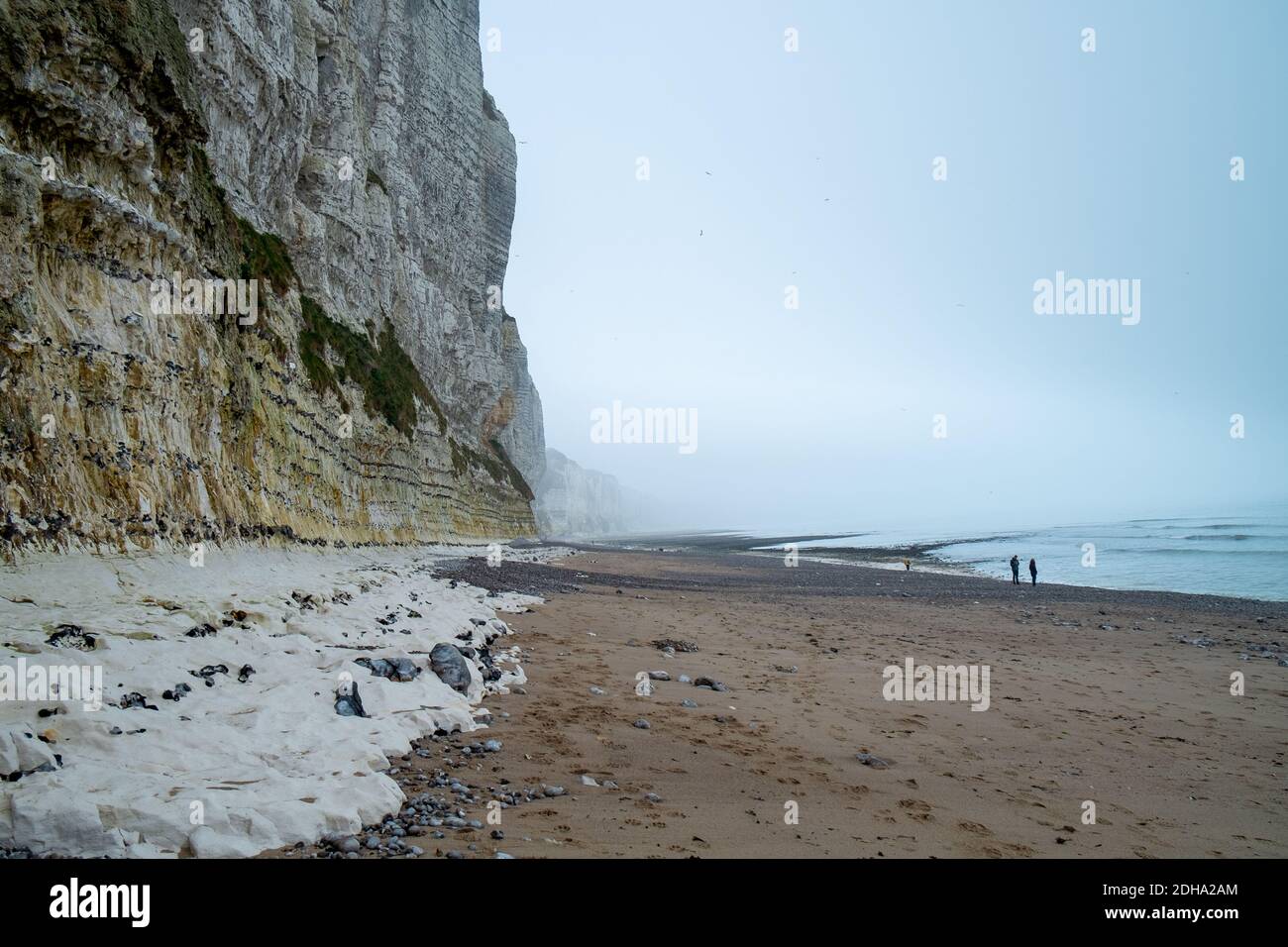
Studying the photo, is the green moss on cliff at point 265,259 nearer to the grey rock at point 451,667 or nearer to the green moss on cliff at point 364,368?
the green moss on cliff at point 364,368

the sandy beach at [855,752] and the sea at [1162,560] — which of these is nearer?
the sandy beach at [855,752]

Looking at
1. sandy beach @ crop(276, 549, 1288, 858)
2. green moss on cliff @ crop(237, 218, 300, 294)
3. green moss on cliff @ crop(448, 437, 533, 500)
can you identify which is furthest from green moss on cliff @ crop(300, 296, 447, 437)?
sandy beach @ crop(276, 549, 1288, 858)

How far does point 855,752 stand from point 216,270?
15021 mm

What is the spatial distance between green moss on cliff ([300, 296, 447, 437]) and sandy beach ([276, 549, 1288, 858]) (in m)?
14.3

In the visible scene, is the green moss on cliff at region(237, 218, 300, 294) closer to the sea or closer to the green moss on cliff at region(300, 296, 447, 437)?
the green moss on cliff at region(300, 296, 447, 437)

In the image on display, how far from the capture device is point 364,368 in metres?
29.5

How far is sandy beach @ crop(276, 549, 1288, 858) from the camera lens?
475 cm

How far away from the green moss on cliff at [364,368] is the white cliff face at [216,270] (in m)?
0.15

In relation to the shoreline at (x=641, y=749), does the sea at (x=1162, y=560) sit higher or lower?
lower

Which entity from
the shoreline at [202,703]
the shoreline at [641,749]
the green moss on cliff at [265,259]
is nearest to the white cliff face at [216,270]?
the green moss on cliff at [265,259]

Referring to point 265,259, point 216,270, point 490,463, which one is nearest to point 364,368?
point 265,259

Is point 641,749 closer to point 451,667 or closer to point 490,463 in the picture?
point 451,667

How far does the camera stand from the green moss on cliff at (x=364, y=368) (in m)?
23.9
